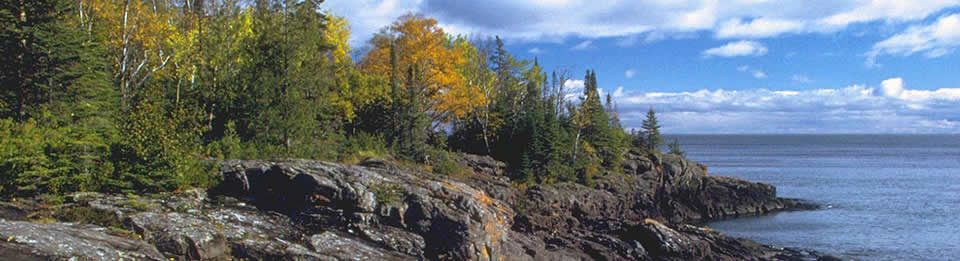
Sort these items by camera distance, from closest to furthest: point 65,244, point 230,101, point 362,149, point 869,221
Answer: point 65,244 → point 230,101 → point 362,149 → point 869,221

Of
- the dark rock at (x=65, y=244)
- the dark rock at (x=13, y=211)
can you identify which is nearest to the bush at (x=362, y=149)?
the dark rock at (x=13, y=211)

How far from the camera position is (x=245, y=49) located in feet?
90.6

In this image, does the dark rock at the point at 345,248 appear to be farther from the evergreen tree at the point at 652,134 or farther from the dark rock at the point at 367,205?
the evergreen tree at the point at 652,134

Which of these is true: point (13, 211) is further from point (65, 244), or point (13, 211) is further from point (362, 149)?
point (362, 149)

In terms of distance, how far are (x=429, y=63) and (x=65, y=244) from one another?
31659mm

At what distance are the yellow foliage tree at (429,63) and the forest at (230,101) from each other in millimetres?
110

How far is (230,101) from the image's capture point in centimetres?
2689

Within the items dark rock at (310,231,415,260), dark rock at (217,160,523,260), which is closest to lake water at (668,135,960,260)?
dark rock at (217,160,523,260)

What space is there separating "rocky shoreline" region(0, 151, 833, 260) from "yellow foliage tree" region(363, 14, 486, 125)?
1192 cm

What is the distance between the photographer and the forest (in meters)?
16.0

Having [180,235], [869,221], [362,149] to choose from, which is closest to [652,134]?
[869,221]

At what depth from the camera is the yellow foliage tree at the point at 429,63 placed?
39.9 m

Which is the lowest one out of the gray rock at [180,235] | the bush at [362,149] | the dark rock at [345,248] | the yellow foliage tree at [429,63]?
the dark rock at [345,248]

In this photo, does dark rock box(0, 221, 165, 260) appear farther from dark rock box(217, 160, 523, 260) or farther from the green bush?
the green bush
